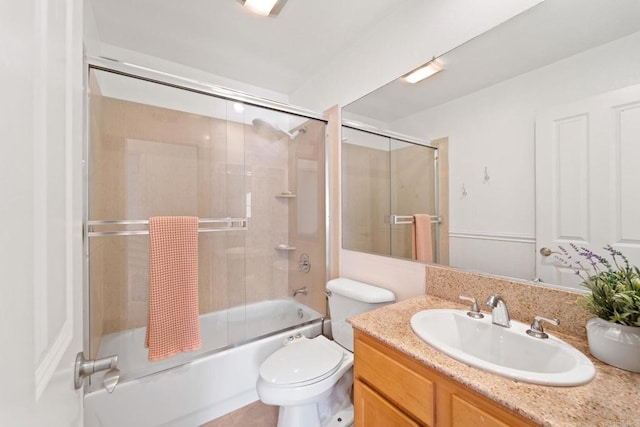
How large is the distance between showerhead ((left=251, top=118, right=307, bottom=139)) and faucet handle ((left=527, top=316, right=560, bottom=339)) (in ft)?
6.28

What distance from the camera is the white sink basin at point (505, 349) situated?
668 mm

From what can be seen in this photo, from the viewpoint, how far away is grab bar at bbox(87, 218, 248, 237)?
137 centimetres

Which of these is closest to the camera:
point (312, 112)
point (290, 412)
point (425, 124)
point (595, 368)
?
point (595, 368)

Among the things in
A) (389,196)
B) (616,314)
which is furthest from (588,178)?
(389,196)

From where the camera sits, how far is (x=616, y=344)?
690 millimetres

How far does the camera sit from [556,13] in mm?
942

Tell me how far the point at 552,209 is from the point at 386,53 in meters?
1.26

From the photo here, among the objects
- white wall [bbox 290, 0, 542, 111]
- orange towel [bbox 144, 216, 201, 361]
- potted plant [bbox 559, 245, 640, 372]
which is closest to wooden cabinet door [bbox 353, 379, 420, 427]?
potted plant [bbox 559, 245, 640, 372]

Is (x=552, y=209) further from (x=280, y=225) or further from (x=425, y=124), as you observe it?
(x=280, y=225)

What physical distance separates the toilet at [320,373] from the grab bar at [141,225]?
89 centimetres

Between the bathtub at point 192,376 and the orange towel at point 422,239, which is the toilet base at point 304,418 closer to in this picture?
the bathtub at point 192,376

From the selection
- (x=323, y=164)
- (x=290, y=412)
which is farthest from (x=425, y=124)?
(x=290, y=412)

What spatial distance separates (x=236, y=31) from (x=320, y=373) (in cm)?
217

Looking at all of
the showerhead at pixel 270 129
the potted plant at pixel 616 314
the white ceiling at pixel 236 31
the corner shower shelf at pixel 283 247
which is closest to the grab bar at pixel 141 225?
the corner shower shelf at pixel 283 247
